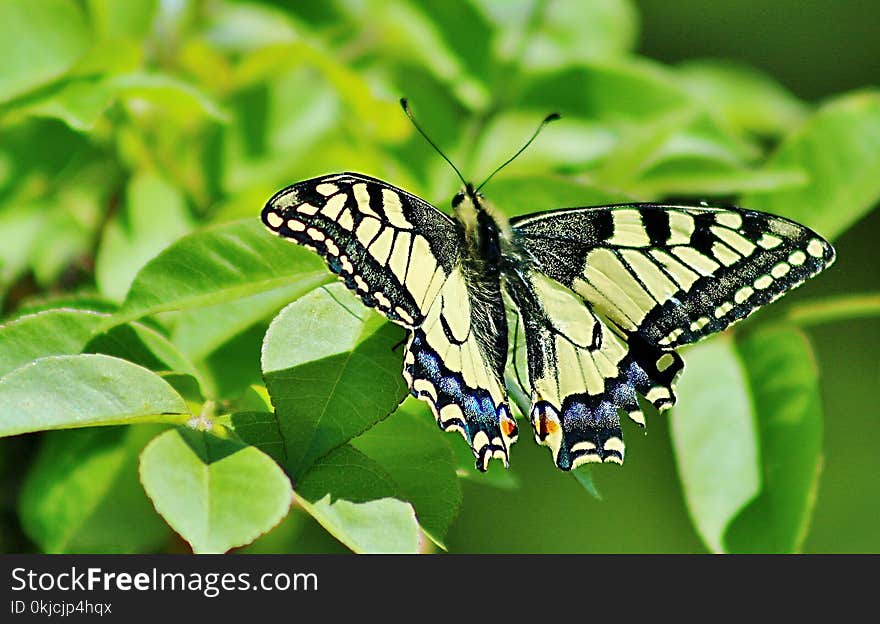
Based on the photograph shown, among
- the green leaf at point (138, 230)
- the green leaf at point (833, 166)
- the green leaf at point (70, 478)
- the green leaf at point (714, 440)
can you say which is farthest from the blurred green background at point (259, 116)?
the green leaf at point (714, 440)

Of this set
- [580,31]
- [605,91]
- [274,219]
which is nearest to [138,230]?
[274,219]

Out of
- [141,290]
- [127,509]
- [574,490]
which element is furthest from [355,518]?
[574,490]

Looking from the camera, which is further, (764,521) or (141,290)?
(764,521)

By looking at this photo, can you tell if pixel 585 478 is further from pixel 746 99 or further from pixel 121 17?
pixel 746 99

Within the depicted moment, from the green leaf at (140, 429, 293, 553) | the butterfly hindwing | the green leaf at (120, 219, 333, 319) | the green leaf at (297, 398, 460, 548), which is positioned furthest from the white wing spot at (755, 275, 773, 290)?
the green leaf at (140, 429, 293, 553)

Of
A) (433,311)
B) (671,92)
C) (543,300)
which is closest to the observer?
(433,311)

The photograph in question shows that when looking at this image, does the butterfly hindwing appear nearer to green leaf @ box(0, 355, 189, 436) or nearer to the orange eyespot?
the orange eyespot

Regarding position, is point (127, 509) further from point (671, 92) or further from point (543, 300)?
point (671, 92)
